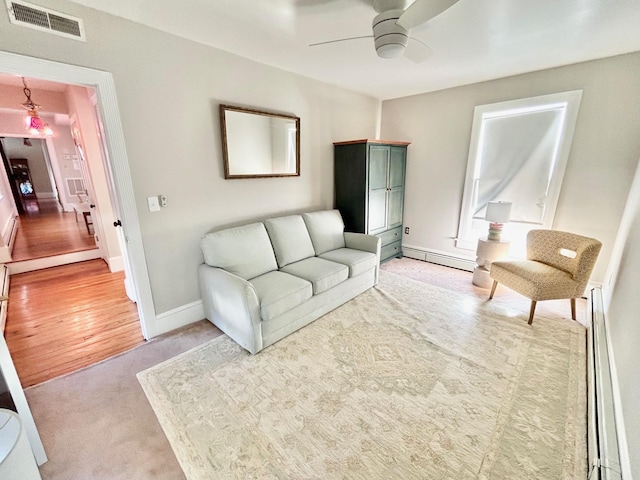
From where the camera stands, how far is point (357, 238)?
135 inches

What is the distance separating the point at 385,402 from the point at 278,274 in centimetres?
139

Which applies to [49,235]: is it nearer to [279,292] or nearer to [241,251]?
[241,251]

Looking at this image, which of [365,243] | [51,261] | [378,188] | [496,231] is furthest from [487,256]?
[51,261]

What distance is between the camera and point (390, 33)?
174 centimetres

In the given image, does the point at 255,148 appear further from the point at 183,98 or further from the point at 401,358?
the point at 401,358

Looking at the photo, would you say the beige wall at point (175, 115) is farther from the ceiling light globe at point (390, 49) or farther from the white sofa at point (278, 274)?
the ceiling light globe at point (390, 49)

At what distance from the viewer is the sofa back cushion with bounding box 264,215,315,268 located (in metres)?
2.89

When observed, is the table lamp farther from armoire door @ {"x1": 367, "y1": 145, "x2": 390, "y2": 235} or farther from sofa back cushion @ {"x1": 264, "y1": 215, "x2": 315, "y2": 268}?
sofa back cushion @ {"x1": 264, "y1": 215, "x2": 315, "y2": 268}

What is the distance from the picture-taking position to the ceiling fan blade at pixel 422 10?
1310 millimetres

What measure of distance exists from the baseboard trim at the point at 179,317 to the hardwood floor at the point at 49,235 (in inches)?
123

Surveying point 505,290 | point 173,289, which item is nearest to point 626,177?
point 505,290

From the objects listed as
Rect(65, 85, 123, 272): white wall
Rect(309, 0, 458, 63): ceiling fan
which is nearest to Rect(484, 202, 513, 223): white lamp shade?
Rect(309, 0, 458, 63): ceiling fan

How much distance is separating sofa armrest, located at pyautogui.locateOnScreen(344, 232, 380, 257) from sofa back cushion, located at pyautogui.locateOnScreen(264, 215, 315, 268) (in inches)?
22.4

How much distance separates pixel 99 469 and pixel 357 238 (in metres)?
2.85
